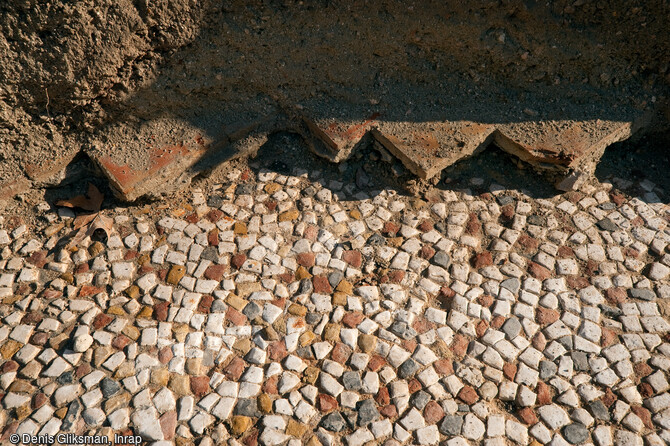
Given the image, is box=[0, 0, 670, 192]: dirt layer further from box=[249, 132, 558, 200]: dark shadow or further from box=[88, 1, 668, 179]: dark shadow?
box=[249, 132, 558, 200]: dark shadow

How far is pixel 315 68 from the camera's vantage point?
380cm

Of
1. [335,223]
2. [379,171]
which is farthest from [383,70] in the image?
[335,223]

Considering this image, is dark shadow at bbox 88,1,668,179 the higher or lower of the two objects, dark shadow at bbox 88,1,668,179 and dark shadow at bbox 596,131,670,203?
the higher

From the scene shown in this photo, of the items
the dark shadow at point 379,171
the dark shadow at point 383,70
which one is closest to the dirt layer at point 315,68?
the dark shadow at point 383,70

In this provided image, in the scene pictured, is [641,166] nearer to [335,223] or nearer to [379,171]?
[379,171]

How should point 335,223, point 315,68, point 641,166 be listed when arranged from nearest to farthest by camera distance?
point 335,223
point 315,68
point 641,166

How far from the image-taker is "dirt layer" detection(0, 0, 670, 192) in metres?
3.37

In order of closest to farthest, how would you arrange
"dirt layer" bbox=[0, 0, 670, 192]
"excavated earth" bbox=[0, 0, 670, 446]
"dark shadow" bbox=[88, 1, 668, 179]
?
"excavated earth" bbox=[0, 0, 670, 446] < "dirt layer" bbox=[0, 0, 670, 192] < "dark shadow" bbox=[88, 1, 668, 179]

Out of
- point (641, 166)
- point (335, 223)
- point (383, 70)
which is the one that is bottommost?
point (335, 223)

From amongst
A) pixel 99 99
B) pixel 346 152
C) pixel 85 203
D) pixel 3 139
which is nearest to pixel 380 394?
pixel 346 152

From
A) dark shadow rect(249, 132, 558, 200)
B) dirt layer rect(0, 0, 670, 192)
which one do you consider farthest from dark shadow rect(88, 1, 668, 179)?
dark shadow rect(249, 132, 558, 200)

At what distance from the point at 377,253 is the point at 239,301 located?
0.84 metres

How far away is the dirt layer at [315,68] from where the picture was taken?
3.37 m

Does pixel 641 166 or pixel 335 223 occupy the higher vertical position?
pixel 641 166
